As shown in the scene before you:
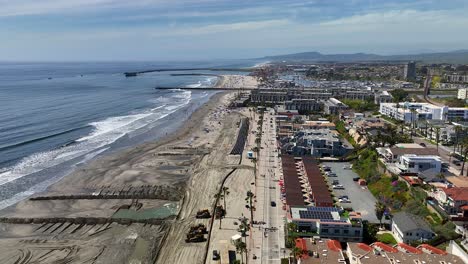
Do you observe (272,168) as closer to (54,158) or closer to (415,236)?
(415,236)

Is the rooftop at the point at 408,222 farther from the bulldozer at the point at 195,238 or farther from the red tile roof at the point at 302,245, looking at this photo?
the bulldozer at the point at 195,238

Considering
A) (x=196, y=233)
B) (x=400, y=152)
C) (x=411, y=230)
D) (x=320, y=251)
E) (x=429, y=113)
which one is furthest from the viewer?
(x=429, y=113)

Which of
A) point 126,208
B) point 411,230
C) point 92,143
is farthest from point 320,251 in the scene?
point 92,143

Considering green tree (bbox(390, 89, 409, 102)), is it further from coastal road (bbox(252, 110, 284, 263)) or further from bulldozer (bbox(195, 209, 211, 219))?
bulldozer (bbox(195, 209, 211, 219))

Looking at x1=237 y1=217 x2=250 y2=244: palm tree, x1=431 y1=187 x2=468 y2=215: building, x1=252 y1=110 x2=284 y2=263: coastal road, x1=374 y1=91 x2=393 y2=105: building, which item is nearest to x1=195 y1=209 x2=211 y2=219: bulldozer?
x1=237 y1=217 x2=250 y2=244: palm tree

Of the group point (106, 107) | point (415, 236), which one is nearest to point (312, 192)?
point (415, 236)

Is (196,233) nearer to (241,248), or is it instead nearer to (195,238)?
(195,238)
